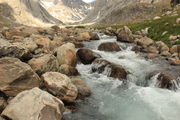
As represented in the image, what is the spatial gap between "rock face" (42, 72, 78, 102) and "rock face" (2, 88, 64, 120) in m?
2.28

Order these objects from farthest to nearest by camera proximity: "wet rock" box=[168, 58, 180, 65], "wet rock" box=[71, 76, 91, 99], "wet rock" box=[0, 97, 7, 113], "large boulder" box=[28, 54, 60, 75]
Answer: "wet rock" box=[168, 58, 180, 65]
"large boulder" box=[28, 54, 60, 75]
"wet rock" box=[71, 76, 91, 99]
"wet rock" box=[0, 97, 7, 113]

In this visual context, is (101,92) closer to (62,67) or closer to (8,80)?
(62,67)

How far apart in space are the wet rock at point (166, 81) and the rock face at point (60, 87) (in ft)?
23.2

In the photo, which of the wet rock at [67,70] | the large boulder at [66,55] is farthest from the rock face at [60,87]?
the large boulder at [66,55]

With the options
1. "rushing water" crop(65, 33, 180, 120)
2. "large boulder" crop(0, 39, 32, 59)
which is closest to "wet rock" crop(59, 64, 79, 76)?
"rushing water" crop(65, 33, 180, 120)

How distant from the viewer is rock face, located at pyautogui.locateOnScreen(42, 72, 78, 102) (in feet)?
44.2

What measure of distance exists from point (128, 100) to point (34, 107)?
7019mm

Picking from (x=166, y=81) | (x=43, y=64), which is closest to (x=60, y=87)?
(x=43, y=64)

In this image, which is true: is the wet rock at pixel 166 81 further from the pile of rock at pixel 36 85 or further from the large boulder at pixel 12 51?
the large boulder at pixel 12 51

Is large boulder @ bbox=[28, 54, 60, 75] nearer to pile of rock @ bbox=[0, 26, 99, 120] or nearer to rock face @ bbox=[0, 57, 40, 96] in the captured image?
pile of rock @ bbox=[0, 26, 99, 120]

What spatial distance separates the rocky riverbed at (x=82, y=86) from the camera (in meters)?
10.9

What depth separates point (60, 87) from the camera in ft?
44.4

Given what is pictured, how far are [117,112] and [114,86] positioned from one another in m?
3.95

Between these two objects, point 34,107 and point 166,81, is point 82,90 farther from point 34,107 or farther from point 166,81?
point 166,81
